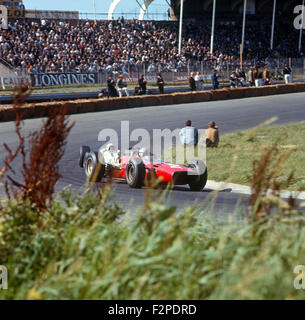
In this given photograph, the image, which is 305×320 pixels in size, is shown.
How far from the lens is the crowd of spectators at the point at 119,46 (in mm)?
32875

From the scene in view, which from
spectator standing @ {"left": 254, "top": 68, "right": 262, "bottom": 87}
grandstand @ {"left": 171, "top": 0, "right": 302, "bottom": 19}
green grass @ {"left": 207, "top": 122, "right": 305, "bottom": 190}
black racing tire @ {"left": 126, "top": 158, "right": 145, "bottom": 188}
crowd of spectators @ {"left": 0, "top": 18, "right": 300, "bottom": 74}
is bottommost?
green grass @ {"left": 207, "top": 122, "right": 305, "bottom": 190}

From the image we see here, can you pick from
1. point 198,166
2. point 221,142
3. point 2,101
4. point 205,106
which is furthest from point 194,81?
point 198,166

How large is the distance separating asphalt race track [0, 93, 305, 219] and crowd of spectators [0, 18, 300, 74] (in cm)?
875

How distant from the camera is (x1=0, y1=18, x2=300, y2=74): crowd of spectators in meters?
32.9

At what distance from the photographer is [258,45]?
51.9 metres

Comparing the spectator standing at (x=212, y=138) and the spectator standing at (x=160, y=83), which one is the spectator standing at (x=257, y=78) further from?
the spectator standing at (x=212, y=138)

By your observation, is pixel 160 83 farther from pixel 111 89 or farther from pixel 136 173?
pixel 136 173

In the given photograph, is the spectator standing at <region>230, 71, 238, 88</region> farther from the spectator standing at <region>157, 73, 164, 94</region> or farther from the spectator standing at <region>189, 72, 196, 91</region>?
the spectator standing at <region>157, 73, 164, 94</region>

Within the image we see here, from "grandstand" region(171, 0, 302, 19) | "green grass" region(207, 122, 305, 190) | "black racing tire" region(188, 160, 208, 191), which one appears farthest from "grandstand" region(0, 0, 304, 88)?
"black racing tire" region(188, 160, 208, 191)

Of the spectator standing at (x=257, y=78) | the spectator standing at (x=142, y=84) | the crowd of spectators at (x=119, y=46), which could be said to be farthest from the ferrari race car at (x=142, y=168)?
the spectator standing at (x=257, y=78)

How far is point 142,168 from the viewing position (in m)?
10.5
